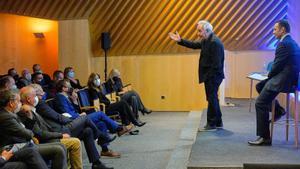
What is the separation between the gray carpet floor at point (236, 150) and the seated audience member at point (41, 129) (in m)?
1.24

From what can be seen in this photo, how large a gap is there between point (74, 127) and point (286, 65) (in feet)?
8.30

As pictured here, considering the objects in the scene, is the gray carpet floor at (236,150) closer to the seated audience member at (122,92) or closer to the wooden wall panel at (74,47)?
the seated audience member at (122,92)

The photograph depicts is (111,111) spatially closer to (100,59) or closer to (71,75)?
(71,75)

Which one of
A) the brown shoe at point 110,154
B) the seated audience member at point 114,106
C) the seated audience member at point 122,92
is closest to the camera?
the brown shoe at point 110,154

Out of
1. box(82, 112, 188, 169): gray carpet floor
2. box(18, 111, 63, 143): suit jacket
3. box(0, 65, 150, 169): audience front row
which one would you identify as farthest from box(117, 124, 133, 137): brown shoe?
box(18, 111, 63, 143): suit jacket

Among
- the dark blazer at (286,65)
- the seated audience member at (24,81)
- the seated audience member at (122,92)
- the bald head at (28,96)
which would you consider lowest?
the seated audience member at (122,92)

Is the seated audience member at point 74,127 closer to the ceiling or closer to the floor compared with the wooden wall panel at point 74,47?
closer to the floor

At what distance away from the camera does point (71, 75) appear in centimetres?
858

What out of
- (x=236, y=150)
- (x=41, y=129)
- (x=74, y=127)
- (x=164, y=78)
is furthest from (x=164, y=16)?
(x=41, y=129)

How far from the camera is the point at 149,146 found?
6633mm

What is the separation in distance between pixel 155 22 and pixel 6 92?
639 centimetres

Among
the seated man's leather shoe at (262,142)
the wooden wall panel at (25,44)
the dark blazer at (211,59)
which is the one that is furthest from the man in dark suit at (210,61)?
the wooden wall panel at (25,44)

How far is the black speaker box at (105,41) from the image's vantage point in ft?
33.6

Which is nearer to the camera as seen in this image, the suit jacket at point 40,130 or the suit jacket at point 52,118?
the suit jacket at point 40,130
